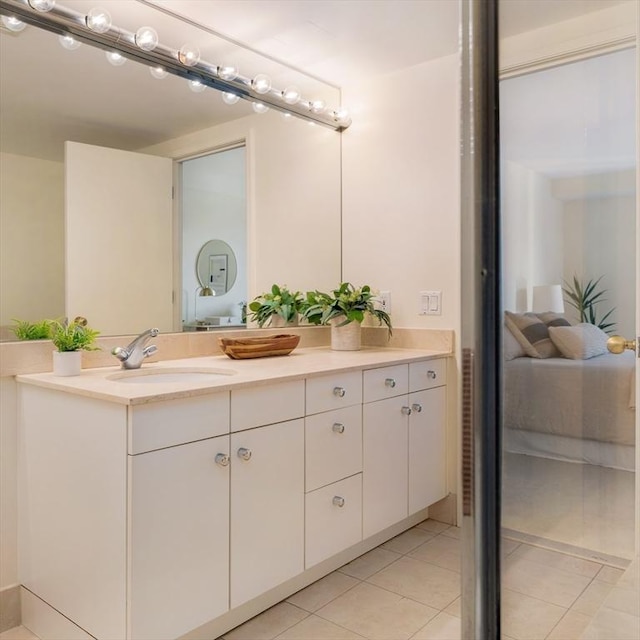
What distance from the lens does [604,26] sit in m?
1.22

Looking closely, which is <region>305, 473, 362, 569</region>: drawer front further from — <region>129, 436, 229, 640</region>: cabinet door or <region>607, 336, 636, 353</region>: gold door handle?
<region>607, 336, 636, 353</region>: gold door handle

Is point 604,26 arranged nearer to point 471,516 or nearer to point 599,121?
point 599,121

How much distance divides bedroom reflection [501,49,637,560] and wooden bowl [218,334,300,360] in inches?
53.5

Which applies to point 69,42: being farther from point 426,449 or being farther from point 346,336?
point 426,449

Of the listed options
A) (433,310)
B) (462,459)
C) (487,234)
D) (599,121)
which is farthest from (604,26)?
(433,310)

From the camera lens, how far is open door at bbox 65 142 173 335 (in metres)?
1.92

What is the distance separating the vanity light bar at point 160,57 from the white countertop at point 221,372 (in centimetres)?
114

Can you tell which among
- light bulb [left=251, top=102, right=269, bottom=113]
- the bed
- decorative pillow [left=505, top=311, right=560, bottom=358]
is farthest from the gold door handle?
light bulb [left=251, top=102, right=269, bottom=113]

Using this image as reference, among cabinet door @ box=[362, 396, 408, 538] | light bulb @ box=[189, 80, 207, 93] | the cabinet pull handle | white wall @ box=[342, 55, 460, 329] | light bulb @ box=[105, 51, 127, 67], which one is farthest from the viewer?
white wall @ box=[342, 55, 460, 329]

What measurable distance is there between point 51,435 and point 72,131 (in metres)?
1.04

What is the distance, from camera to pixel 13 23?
1.73 metres

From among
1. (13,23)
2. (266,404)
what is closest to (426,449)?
(266,404)

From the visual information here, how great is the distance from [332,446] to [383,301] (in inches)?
40.6

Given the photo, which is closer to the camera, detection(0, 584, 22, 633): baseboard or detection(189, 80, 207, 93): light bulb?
detection(0, 584, 22, 633): baseboard
